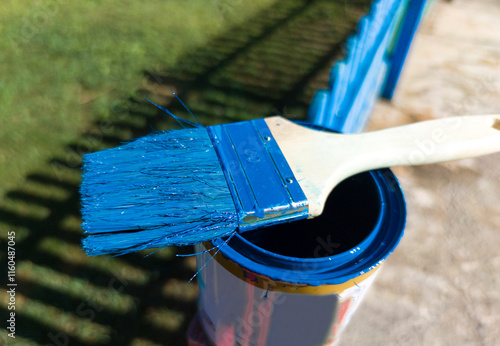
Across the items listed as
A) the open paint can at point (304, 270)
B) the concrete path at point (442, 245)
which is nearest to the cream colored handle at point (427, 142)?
the open paint can at point (304, 270)

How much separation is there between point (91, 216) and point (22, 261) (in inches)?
69.2

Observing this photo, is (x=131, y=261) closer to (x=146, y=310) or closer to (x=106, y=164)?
(x=146, y=310)

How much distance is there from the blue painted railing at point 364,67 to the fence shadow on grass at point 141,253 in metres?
0.72

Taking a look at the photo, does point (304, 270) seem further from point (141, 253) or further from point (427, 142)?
point (141, 253)

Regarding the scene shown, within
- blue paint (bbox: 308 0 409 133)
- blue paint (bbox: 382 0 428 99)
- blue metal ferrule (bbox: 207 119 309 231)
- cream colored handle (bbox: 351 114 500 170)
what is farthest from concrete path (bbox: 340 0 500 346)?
blue metal ferrule (bbox: 207 119 309 231)

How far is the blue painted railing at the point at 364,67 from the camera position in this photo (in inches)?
76.3

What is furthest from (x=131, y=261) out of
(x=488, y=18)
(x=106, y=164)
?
(x=488, y=18)

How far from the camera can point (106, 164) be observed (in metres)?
1.09

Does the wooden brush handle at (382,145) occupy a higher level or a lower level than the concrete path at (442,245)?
higher

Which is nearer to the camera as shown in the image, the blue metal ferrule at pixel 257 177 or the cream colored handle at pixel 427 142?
the blue metal ferrule at pixel 257 177

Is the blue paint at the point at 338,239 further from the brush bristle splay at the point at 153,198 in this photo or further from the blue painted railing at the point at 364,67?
the blue painted railing at the point at 364,67

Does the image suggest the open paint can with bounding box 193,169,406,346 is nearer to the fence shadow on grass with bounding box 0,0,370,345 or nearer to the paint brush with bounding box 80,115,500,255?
the paint brush with bounding box 80,115,500,255

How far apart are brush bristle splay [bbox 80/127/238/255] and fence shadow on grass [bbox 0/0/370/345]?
138 centimetres

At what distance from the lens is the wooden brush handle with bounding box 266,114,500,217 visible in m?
1.17
